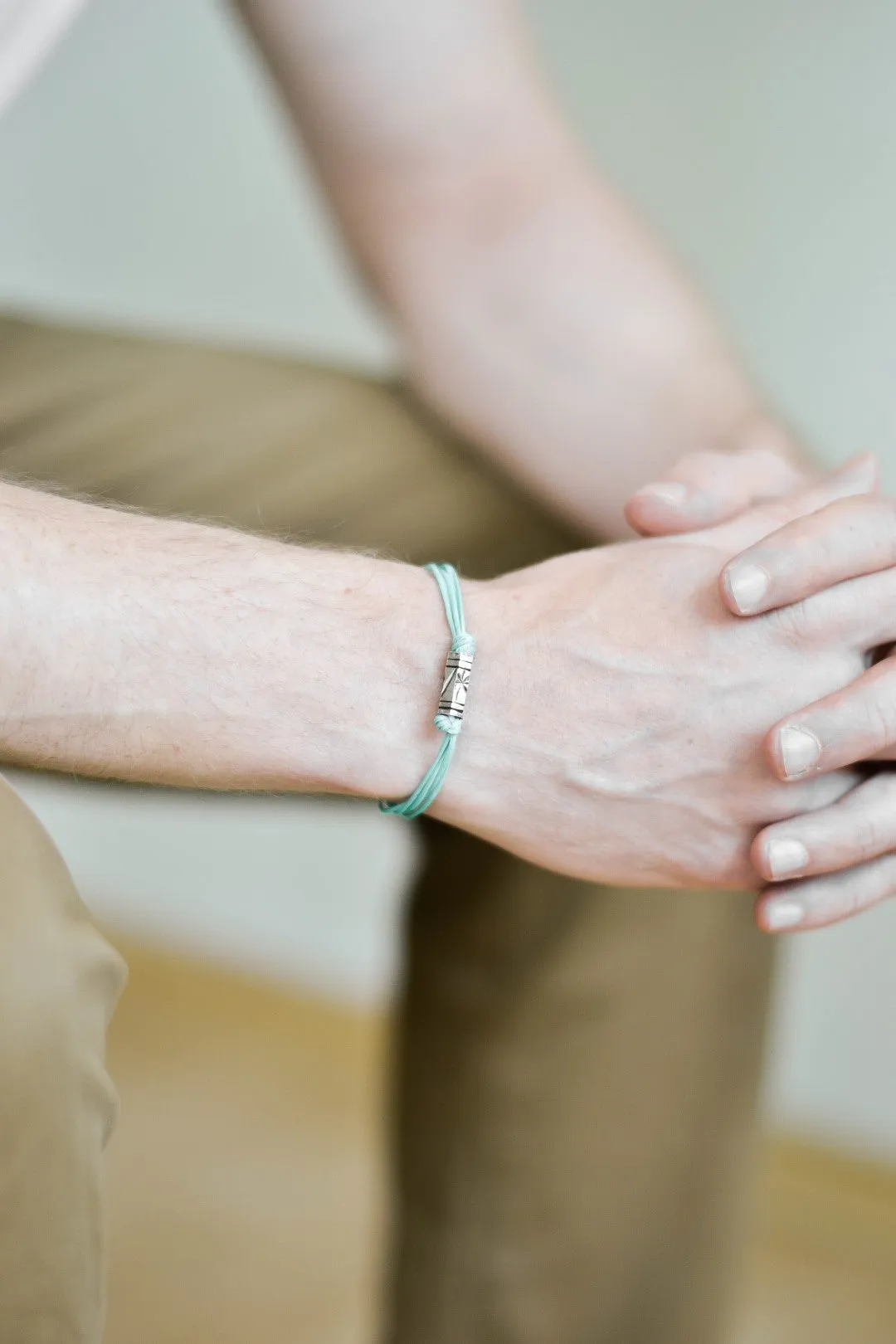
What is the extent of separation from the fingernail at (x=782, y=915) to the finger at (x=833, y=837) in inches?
0.6

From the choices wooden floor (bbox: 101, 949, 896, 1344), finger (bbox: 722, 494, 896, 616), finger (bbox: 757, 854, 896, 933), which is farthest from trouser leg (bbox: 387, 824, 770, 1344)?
wooden floor (bbox: 101, 949, 896, 1344)

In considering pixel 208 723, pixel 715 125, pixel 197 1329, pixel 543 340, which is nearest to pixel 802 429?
pixel 715 125

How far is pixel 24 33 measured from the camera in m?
0.84

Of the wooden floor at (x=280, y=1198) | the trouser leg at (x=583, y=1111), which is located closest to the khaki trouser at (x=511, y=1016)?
the trouser leg at (x=583, y=1111)

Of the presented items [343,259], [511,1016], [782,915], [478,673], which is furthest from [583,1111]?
[343,259]

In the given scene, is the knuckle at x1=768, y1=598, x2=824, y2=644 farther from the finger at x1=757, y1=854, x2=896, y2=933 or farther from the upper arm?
the upper arm

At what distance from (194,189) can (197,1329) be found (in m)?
1.24

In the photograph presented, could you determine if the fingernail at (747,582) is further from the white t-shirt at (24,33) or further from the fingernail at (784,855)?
the white t-shirt at (24,33)

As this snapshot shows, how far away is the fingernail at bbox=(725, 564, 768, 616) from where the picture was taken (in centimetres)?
69

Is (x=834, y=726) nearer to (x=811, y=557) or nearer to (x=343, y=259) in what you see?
(x=811, y=557)

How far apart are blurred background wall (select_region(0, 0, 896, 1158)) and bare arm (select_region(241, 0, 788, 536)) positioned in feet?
1.03

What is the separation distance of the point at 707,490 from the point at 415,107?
39 cm

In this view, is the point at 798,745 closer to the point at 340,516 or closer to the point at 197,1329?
the point at 340,516

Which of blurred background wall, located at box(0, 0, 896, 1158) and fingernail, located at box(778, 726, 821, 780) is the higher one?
blurred background wall, located at box(0, 0, 896, 1158)
